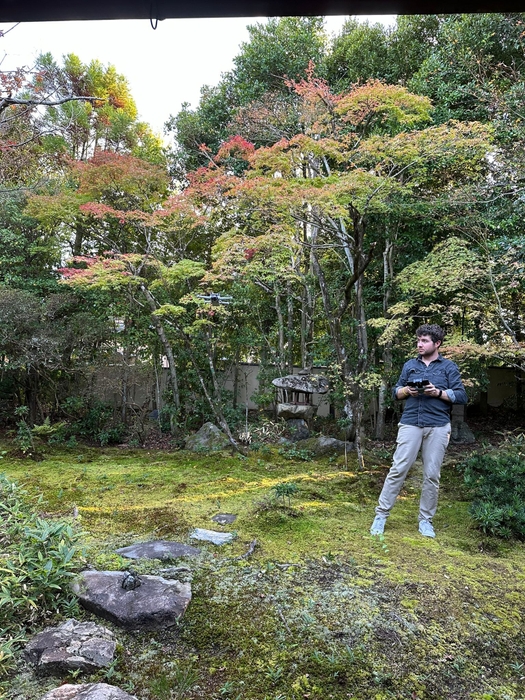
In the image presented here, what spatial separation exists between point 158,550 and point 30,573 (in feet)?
2.44

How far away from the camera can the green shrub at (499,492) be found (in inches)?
104

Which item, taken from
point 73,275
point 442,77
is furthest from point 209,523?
point 442,77

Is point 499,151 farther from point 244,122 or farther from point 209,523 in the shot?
point 209,523

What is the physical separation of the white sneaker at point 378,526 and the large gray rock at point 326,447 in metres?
2.54

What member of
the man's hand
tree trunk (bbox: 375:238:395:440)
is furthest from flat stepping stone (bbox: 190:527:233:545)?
tree trunk (bbox: 375:238:395:440)

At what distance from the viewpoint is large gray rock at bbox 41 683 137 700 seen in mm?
1186

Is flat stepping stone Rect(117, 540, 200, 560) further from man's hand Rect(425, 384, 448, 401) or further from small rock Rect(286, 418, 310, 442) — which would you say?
small rock Rect(286, 418, 310, 442)

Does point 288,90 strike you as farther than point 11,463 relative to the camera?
Yes

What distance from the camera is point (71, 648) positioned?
Answer: 140cm

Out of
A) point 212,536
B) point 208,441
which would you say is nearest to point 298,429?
point 208,441

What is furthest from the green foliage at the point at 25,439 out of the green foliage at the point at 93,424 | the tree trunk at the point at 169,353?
the tree trunk at the point at 169,353

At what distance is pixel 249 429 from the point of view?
20.6ft

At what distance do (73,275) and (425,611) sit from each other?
5423 millimetres

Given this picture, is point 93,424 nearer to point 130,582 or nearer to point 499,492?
point 130,582
